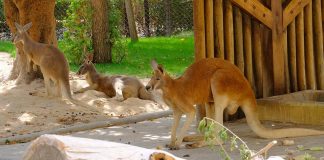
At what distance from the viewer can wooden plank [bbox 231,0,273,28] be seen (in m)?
10.0

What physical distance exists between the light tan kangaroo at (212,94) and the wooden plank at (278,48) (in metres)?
Answer: 1.54

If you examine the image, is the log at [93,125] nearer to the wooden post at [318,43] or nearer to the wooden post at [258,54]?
the wooden post at [258,54]

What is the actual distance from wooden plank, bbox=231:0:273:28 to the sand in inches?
110

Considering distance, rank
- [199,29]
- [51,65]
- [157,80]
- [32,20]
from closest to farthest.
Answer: [157,80], [199,29], [51,65], [32,20]

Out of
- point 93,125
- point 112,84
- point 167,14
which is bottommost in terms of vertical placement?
point 93,125

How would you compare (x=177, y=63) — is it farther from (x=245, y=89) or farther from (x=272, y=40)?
(x=245, y=89)

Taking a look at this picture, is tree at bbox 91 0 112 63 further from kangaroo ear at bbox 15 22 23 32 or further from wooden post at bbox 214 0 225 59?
wooden post at bbox 214 0 225 59

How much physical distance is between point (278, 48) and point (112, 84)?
13.4ft

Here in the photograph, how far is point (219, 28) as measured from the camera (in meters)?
10.0

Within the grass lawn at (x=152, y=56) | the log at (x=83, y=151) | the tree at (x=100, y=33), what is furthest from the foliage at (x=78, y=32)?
the log at (x=83, y=151)

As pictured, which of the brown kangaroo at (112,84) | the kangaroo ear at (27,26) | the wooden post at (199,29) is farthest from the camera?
the brown kangaroo at (112,84)

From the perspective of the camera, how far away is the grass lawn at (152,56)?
1677cm

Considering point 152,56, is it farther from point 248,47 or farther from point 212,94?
point 212,94

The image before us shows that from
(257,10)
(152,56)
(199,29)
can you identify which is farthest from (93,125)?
(152,56)
